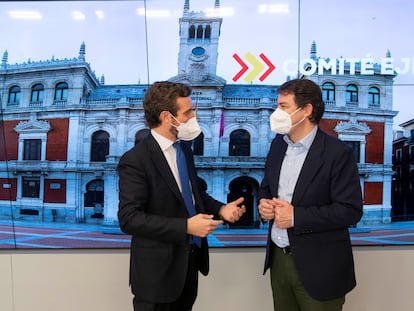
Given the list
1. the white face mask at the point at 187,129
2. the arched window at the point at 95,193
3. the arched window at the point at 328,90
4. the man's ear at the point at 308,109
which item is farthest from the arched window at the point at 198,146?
the man's ear at the point at 308,109

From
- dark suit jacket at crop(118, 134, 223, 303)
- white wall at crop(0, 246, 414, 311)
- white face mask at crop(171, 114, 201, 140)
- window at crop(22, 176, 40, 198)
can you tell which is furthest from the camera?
window at crop(22, 176, 40, 198)

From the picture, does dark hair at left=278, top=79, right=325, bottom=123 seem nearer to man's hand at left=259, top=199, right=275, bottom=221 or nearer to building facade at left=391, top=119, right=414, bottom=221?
man's hand at left=259, top=199, right=275, bottom=221

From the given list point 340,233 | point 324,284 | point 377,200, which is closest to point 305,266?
point 324,284

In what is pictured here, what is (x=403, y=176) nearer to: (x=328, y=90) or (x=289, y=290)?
(x=328, y=90)

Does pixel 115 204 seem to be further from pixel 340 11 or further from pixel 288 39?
pixel 340 11

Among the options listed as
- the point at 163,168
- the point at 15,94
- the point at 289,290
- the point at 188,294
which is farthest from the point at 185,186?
the point at 15,94

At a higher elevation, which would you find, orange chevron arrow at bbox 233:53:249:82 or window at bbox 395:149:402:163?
orange chevron arrow at bbox 233:53:249:82

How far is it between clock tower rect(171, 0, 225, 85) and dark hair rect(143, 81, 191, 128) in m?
1.16

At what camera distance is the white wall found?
2.45 m

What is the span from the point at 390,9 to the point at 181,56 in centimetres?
171

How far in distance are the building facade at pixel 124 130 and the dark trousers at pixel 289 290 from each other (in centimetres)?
100

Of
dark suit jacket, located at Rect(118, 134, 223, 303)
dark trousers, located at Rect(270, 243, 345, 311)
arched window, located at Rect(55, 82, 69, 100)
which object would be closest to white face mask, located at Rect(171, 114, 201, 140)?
dark suit jacket, located at Rect(118, 134, 223, 303)

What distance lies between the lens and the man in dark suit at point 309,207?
4.57ft

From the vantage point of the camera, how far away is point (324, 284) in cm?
143
